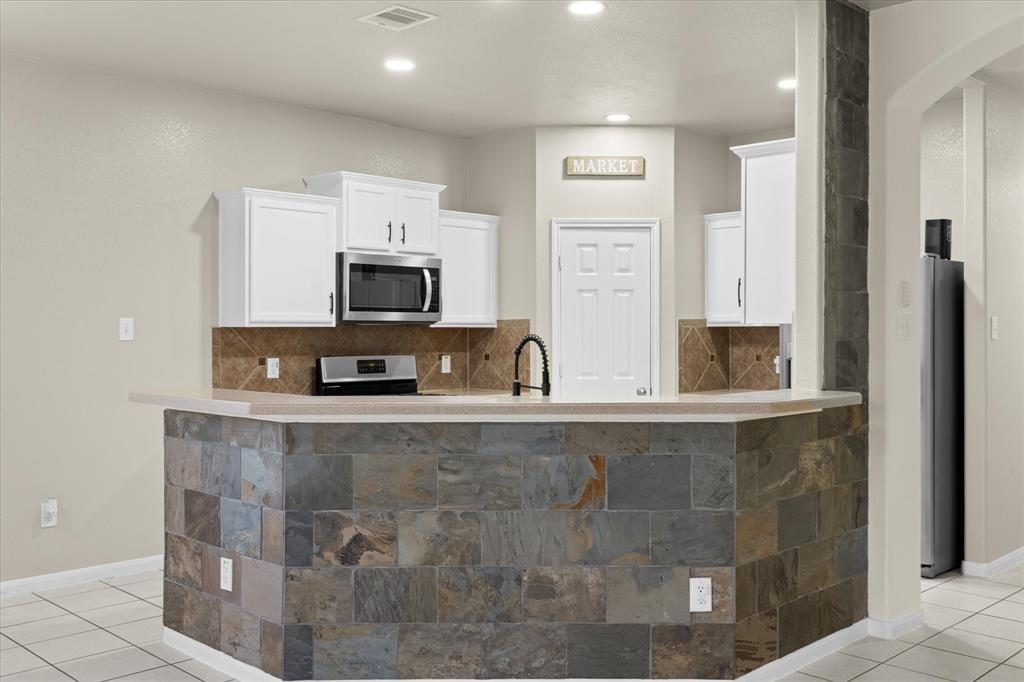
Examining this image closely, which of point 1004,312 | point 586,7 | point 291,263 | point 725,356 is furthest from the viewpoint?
point 725,356

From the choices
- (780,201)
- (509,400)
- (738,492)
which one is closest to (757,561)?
(738,492)

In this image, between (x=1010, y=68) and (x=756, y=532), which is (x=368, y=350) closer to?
(x=756, y=532)

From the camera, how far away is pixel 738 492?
127 inches

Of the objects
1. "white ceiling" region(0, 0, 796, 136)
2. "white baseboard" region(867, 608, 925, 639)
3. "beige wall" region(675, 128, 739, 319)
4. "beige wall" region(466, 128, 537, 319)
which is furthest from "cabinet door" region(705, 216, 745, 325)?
"white baseboard" region(867, 608, 925, 639)

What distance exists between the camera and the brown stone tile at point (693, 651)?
3.23m

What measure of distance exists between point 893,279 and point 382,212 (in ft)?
10.1

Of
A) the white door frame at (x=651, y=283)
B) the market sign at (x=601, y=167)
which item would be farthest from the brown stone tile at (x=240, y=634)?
the market sign at (x=601, y=167)

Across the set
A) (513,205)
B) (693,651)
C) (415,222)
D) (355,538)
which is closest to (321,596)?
(355,538)

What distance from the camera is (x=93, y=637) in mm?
3996

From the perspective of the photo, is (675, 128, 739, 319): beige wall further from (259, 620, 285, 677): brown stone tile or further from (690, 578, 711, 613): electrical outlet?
(259, 620, 285, 677): brown stone tile

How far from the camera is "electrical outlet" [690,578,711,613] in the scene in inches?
127

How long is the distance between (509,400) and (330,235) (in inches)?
106

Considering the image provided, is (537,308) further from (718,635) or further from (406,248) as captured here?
(718,635)

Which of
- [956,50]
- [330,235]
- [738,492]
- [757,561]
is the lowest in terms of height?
[757,561]
